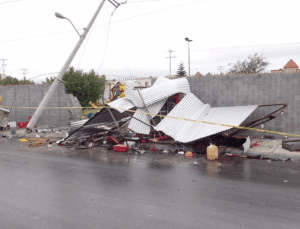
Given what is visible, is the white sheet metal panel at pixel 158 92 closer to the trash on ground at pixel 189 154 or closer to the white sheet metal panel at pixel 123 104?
the white sheet metal panel at pixel 123 104

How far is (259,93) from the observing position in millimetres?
9961

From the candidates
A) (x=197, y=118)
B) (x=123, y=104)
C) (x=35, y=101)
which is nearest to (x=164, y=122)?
(x=197, y=118)

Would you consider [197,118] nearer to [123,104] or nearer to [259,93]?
[259,93]

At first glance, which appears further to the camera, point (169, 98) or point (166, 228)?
point (169, 98)

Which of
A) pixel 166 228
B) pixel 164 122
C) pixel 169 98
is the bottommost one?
pixel 166 228

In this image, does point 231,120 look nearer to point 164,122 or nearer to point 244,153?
point 244,153

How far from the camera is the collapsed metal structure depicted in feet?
28.0

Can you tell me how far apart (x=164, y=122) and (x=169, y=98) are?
1.99 meters

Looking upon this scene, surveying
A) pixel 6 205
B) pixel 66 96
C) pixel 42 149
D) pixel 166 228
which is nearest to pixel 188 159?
pixel 166 228

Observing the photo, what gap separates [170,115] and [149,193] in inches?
185

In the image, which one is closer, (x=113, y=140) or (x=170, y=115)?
(x=170, y=115)

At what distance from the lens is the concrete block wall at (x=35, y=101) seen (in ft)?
50.5

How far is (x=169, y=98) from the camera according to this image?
1106 centimetres

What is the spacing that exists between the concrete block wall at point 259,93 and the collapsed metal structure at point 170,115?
0.49 metres
